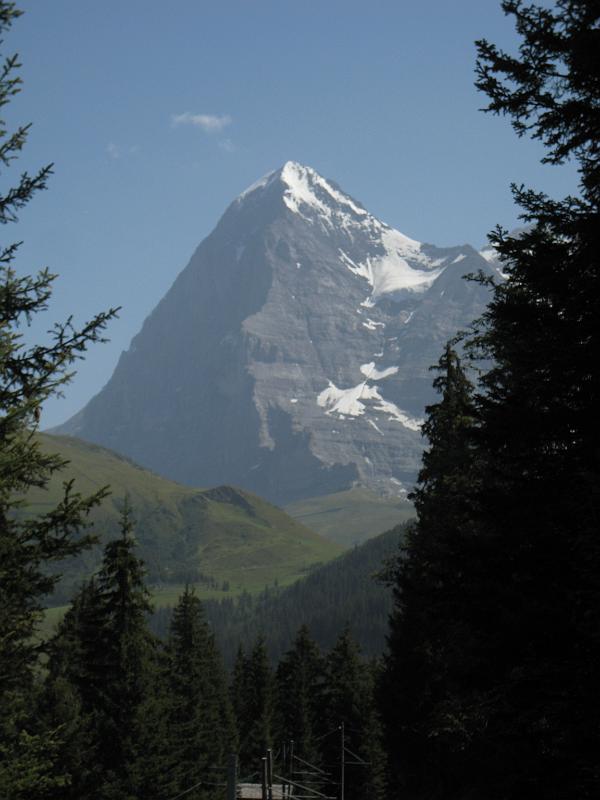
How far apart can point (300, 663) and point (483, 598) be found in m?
71.0

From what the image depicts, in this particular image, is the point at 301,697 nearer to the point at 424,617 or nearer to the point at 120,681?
the point at 120,681

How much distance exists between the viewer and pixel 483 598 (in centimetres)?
1380

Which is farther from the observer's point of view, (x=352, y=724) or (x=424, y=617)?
(x=352, y=724)

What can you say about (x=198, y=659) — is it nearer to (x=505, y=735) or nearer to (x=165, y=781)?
(x=165, y=781)

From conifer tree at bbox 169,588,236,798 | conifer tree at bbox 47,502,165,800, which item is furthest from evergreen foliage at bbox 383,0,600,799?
conifer tree at bbox 169,588,236,798

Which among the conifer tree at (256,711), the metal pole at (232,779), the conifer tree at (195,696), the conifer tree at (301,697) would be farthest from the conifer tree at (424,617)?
the conifer tree at (301,697)

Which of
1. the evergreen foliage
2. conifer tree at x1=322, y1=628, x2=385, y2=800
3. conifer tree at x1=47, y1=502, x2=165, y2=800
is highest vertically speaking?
the evergreen foliage

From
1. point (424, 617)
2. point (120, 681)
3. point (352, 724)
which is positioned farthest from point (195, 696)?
point (424, 617)

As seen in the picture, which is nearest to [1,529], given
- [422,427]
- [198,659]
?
[422,427]

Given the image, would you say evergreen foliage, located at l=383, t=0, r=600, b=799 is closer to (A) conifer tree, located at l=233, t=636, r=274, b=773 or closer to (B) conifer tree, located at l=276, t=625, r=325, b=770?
(A) conifer tree, located at l=233, t=636, r=274, b=773

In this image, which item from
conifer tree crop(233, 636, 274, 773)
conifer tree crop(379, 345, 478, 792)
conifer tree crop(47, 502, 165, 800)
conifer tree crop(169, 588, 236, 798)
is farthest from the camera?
conifer tree crop(233, 636, 274, 773)

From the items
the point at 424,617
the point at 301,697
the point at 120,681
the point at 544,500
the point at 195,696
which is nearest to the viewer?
the point at 544,500

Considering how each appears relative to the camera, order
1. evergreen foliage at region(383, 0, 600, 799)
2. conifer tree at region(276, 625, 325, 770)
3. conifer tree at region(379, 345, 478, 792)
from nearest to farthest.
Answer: evergreen foliage at region(383, 0, 600, 799) → conifer tree at region(379, 345, 478, 792) → conifer tree at region(276, 625, 325, 770)

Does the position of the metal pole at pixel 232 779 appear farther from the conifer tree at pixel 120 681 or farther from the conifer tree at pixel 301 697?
the conifer tree at pixel 301 697
